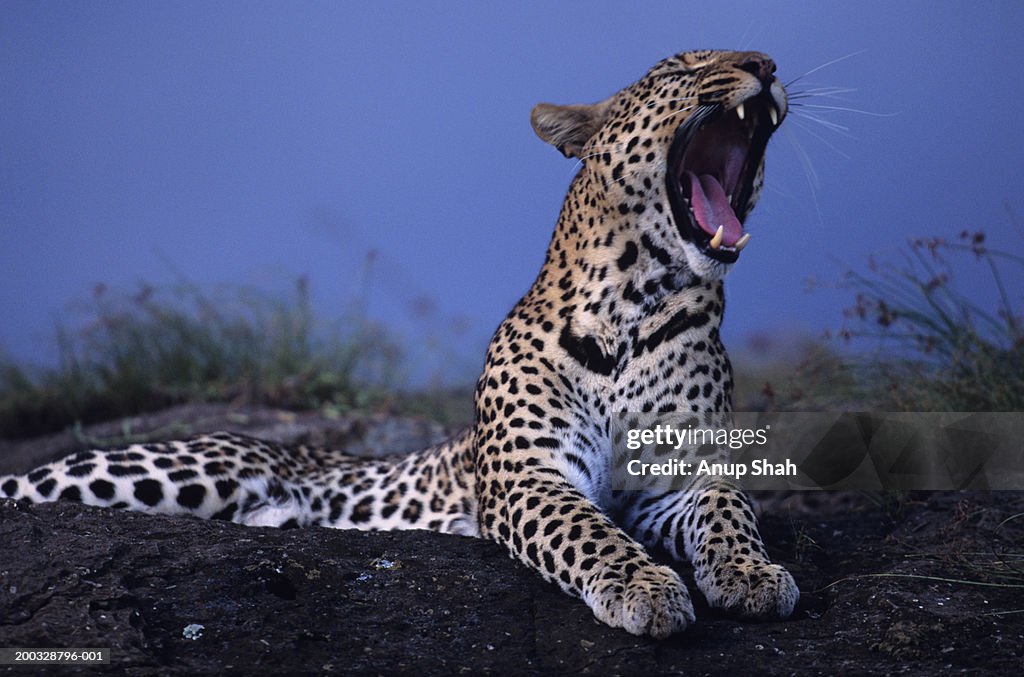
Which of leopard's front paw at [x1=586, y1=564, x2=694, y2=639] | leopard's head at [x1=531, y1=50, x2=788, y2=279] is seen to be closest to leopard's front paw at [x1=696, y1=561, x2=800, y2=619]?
leopard's front paw at [x1=586, y1=564, x2=694, y2=639]

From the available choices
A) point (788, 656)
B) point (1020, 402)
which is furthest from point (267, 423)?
point (788, 656)

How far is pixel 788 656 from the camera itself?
5500mm

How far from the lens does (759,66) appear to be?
22.1 feet

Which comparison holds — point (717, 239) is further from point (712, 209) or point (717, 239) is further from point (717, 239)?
point (712, 209)

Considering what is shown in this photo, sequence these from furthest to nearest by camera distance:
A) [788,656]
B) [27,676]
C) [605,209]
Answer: [605,209]
[788,656]
[27,676]

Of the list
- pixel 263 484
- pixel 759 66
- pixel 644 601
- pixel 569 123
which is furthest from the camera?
pixel 263 484

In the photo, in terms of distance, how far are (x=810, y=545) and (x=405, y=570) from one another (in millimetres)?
2797

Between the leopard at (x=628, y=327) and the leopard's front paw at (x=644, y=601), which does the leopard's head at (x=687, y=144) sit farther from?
the leopard's front paw at (x=644, y=601)

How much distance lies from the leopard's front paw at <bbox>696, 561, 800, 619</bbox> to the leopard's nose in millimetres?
2703

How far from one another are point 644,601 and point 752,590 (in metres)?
0.79

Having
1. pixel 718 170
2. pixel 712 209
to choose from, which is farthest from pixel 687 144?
pixel 718 170

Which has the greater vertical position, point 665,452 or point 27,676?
point 665,452

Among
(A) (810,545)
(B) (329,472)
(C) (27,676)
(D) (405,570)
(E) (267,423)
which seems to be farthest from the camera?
(E) (267,423)

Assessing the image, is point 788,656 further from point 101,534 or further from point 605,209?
point 101,534
